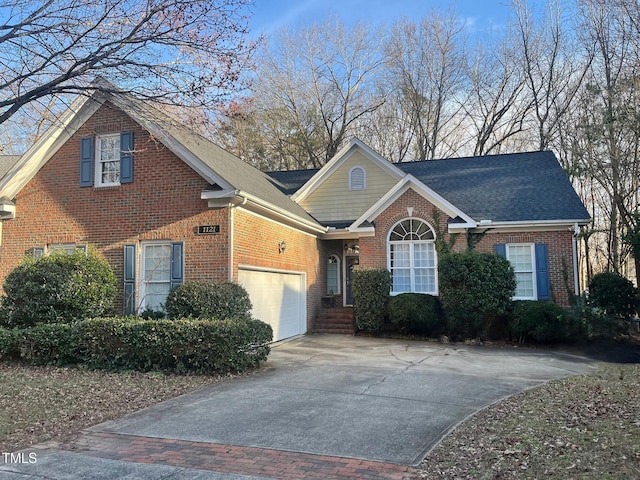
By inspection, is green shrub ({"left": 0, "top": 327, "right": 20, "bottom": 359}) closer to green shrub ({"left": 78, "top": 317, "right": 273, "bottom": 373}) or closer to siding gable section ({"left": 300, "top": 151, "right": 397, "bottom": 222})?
green shrub ({"left": 78, "top": 317, "right": 273, "bottom": 373})

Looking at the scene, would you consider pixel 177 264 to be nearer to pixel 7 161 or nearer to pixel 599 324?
pixel 599 324

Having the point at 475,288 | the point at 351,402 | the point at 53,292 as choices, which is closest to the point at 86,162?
the point at 53,292

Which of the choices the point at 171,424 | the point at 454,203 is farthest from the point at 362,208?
the point at 171,424

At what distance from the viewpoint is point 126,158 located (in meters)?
13.3

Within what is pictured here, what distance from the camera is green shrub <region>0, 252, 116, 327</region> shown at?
37.4 ft

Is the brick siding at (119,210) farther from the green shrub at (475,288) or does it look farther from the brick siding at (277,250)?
the green shrub at (475,288)

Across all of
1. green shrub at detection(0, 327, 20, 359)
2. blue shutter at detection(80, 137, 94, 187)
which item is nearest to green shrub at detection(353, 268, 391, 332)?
blue shutter at detection(80, 137, 94, 187)

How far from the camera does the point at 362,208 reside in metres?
19.5

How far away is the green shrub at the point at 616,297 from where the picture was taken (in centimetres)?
1436

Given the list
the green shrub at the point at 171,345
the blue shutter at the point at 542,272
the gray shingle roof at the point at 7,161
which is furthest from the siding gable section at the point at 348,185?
the gray shingle roof at the point at 7,161

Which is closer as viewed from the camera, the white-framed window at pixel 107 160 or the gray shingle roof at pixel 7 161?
the white-framed window at pixel 107 160

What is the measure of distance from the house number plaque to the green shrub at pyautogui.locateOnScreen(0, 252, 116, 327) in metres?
2.58

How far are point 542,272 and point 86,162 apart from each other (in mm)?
13812

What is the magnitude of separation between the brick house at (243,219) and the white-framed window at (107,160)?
0.03m
